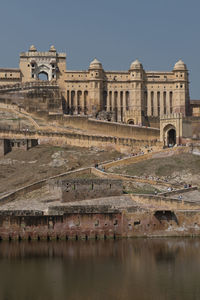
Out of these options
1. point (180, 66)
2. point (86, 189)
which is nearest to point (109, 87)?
point (180, 66)

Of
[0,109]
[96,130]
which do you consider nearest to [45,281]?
[96,130]

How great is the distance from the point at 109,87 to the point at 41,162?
27.8 meters

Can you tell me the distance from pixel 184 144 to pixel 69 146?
11433mm

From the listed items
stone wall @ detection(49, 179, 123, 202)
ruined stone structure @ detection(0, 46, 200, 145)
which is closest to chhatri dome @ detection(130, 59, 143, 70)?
ruined stone structure @ detection(0, 46, 200, 145)

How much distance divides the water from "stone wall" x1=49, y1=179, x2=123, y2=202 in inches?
193

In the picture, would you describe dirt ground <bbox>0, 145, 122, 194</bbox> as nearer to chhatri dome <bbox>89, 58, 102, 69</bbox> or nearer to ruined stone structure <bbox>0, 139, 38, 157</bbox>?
ruined stone structure <bbox>0, 139, 38, 157</bbox>

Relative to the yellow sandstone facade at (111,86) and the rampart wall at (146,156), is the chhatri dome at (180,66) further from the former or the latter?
the rampart wall at (146,156)

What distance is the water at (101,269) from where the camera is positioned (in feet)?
84.5

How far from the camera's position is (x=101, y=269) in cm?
2933

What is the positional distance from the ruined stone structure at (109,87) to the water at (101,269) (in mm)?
43203

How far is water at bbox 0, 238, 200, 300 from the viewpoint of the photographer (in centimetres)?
2577

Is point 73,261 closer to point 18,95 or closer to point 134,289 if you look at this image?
point 134,289

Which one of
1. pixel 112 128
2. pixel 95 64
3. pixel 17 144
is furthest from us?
pixel 95 64

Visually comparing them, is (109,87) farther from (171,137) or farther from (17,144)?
(17,144)
